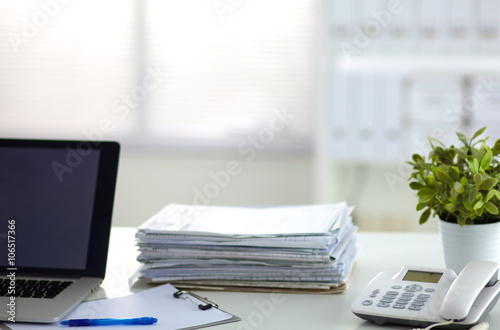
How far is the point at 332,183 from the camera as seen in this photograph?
2639 mm

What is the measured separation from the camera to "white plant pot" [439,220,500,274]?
1066mm

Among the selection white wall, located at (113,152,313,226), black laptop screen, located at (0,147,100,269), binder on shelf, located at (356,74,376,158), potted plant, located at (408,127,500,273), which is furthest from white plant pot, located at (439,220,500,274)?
white wall, located at (113,152,313,226)

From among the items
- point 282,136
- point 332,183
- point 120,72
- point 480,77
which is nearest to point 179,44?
point 120,72

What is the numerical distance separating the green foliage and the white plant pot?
0.06 ft

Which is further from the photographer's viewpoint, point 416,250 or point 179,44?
point 179,44

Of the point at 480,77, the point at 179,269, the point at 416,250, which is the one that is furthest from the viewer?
the point at 480,77

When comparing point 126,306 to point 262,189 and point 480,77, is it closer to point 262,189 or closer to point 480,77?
point 480,77

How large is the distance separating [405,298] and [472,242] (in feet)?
0.69

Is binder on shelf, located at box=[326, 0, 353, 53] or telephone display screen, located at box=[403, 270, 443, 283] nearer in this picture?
telephone display screen, located at box=[403, 270, 443, 283]

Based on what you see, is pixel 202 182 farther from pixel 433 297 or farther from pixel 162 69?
pixel 433 297

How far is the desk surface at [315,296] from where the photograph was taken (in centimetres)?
94

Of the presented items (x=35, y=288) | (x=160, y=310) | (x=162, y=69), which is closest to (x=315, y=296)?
(x=160, y=310)

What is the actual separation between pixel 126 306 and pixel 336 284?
348 millimetres

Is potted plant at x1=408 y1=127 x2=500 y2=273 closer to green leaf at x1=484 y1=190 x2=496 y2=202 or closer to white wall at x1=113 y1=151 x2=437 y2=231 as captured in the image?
green leaf at x1=484 y1=190 x2=496 y2=202
